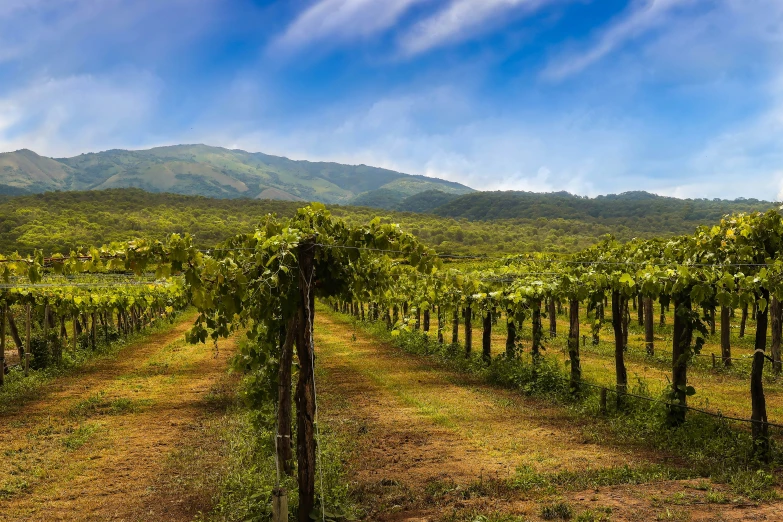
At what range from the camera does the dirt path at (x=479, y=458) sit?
6770 millimetres

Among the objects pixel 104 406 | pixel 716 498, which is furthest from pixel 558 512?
pixel 104 406

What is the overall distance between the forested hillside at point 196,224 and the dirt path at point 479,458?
58.4m

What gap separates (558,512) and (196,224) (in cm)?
10649

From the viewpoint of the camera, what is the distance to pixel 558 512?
21.6ft

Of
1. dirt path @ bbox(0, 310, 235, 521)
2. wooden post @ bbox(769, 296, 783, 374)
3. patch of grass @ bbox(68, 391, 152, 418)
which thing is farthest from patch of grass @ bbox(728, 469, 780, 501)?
patch of grass @ bbox(68, 391, 152, 418)

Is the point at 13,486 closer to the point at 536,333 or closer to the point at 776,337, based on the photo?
the point at 536,333

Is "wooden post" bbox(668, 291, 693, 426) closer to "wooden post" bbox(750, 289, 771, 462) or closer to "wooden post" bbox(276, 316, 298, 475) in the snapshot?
"wooden post" bbox(750, 289, 771, 462)

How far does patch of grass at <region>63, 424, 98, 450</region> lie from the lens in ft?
34.7

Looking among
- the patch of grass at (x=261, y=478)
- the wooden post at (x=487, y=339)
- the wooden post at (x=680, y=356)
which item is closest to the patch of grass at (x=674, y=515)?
the patch of grass at (x=261, y=478)

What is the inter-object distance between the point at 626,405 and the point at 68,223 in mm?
101367

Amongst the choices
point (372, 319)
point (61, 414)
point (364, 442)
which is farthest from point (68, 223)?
point (364, 442)

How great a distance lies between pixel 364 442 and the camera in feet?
33.4

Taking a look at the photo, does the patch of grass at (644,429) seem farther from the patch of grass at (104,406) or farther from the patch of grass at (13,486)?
the patch of grass at (104,406)

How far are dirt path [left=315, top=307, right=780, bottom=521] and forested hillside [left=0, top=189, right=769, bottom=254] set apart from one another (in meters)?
→ 58.4
